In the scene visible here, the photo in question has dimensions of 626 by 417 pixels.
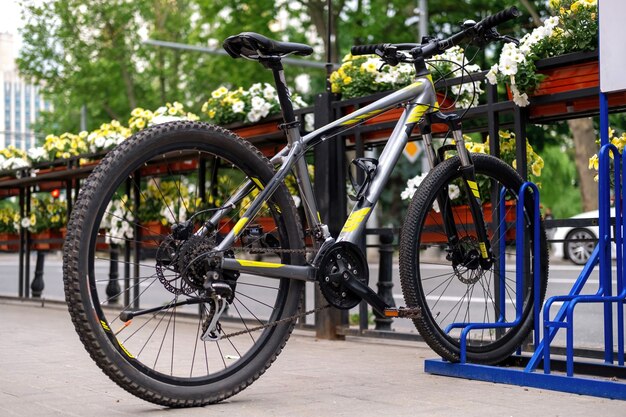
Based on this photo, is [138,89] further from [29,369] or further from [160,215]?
[29,369]

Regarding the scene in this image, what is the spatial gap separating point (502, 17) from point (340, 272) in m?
1.48

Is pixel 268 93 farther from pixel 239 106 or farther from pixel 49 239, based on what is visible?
pixel 49 239

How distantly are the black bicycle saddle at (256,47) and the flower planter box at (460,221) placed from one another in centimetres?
117

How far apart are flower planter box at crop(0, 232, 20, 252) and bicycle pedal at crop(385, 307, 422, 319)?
9.17 metres

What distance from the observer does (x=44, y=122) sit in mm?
37094

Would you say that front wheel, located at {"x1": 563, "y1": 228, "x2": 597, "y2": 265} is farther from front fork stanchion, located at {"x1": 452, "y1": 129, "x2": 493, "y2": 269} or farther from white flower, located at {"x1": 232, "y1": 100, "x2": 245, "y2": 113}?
front fork stanchion, located at {"x1": 452, "y1": 129, "x2": 493, "y2": 269}

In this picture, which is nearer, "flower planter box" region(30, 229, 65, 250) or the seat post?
the seat post

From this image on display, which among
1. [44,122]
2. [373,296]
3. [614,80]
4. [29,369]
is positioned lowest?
[29,369]

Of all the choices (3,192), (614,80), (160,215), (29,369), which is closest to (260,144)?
(160,215)

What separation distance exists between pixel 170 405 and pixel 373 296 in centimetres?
116

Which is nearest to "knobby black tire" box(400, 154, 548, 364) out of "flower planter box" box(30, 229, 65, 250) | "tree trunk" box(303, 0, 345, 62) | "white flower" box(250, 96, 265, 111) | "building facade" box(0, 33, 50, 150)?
"white flower" box(250, 96, 265, 111)

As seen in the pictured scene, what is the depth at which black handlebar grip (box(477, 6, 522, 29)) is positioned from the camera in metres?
4.83

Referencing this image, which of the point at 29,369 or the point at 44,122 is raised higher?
the point at 44,122

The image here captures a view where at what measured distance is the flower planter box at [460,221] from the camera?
529 cm
